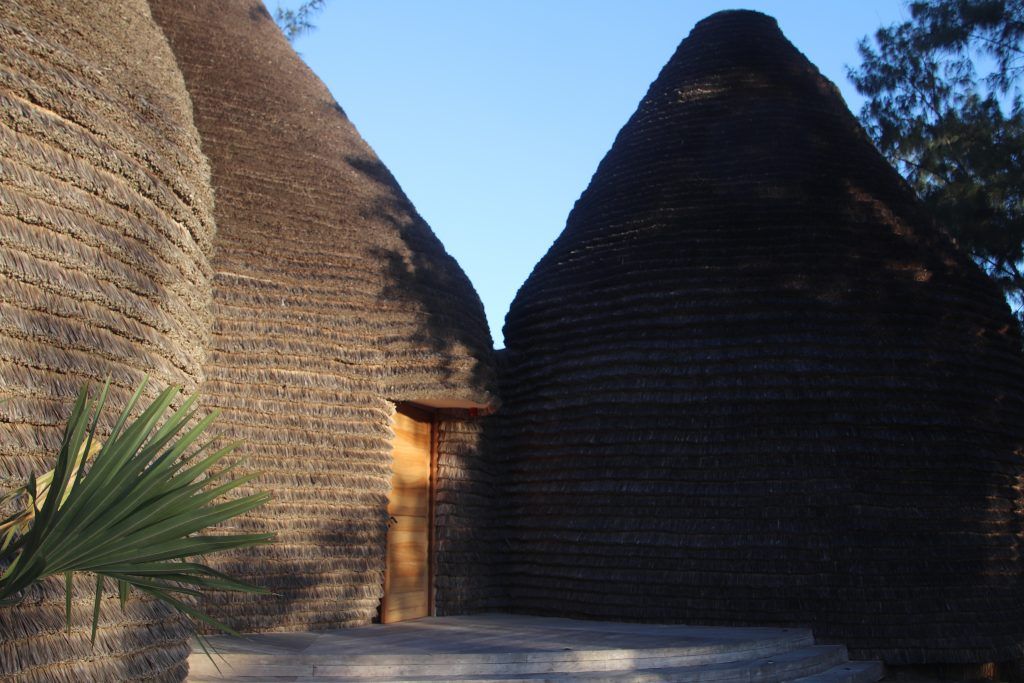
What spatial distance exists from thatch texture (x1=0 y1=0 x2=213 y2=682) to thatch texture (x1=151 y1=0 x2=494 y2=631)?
1957 mm

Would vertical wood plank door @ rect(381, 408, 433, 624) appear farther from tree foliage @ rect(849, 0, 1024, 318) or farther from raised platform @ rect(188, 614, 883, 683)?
tree foliage @ rect(849, 0, 1024, 318)

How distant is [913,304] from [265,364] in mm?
5750

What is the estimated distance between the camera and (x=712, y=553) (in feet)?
27.3

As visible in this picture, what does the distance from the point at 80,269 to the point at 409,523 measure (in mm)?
5130

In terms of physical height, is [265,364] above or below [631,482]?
above

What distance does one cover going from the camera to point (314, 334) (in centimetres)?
812

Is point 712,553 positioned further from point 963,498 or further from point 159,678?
point 159,678

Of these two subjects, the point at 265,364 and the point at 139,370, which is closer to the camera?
the point at 139,370

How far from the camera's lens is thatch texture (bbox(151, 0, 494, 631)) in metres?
7.66

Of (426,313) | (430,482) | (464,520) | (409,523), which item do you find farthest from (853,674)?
(426,313)

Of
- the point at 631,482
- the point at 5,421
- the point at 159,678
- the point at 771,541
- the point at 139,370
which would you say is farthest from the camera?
the point at 631,482

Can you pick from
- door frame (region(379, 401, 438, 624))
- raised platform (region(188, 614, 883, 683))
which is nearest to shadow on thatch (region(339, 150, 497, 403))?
door frame (region(379, 401, 438, 624))

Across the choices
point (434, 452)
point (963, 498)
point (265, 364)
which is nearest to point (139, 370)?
point (265, 364)

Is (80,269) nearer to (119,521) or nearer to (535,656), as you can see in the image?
(119,521)
